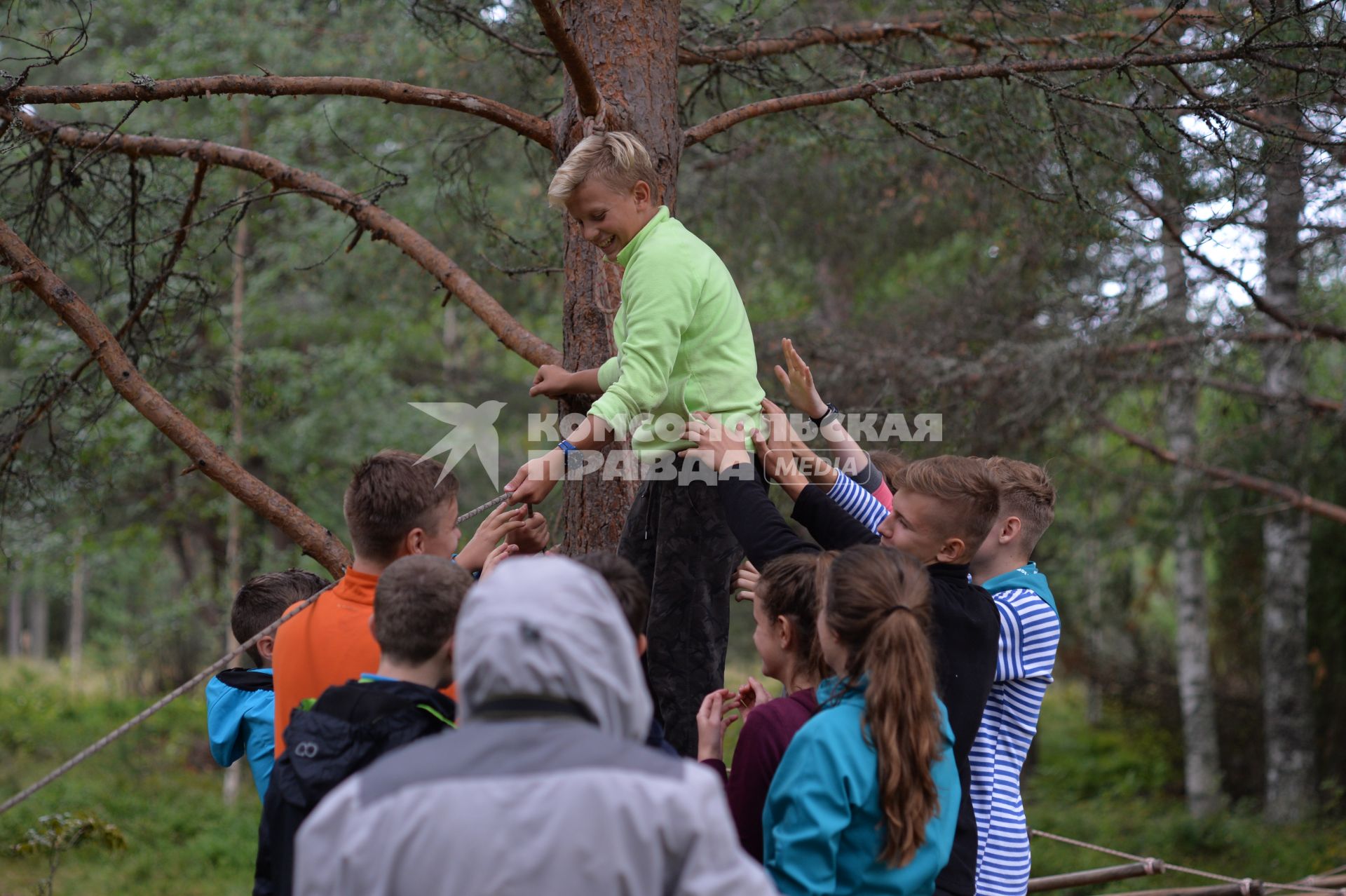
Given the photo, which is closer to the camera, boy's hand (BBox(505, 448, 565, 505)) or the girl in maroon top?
the girl in maroon top

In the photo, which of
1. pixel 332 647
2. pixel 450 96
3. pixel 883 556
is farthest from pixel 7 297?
pixel 883 556

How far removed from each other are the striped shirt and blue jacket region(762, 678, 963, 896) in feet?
1.63

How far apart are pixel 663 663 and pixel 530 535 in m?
0.49

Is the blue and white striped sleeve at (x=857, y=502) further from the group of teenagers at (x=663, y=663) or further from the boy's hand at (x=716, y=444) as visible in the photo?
the boy's hand at (x=716, y=444)

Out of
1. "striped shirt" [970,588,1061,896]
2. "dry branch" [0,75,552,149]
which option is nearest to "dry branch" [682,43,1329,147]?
"dry branch" [0,75,552,149]

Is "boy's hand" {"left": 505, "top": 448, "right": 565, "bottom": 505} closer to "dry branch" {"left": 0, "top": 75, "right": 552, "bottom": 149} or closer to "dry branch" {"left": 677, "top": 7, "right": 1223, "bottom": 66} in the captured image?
"dry branch" {"left": 0, "top": 75, "right": 552, "bottom": 149}

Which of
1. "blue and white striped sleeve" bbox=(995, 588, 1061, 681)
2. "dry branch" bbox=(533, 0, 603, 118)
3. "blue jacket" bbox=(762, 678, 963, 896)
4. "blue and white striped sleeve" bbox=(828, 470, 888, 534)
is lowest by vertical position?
"blue jacket" bbox=(762, 678, 963, 896)

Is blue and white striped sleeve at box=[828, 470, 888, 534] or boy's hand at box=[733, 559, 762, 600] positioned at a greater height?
blue and white striped sleeve at box=[828, 470, 888, 534]

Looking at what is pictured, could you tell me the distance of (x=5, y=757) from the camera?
1258 cm

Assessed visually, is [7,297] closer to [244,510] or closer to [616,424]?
[616,424]

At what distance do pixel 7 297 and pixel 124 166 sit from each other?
1003mm

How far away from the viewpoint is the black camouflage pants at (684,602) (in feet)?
9.86

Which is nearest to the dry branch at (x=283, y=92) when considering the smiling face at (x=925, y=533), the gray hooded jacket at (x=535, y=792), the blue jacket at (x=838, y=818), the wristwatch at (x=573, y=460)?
the wristwatch at (x=573, y=460)

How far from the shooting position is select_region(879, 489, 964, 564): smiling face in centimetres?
278
